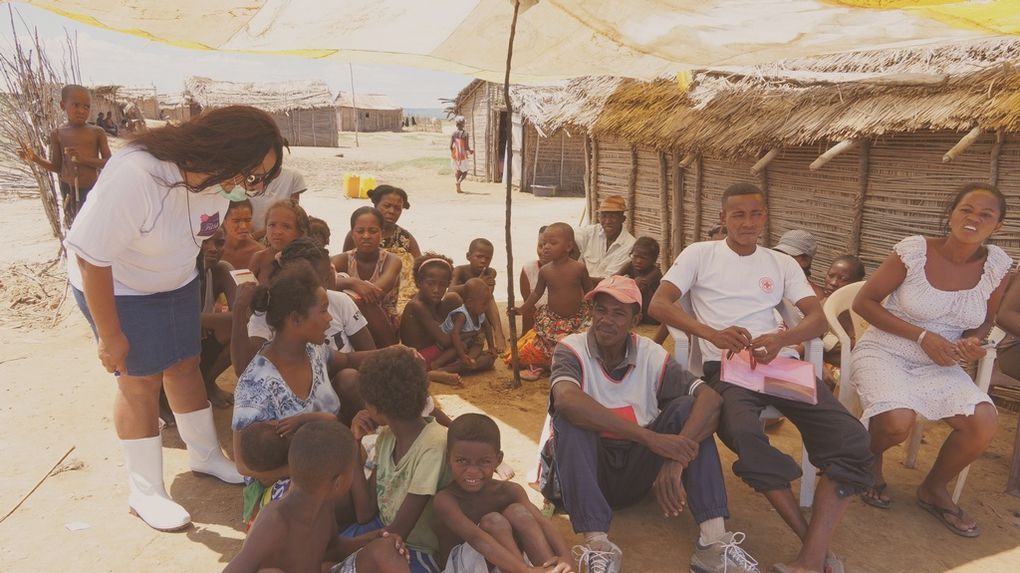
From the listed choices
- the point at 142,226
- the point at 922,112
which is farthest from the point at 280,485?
the point at 922,112

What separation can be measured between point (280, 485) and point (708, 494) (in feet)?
5.42

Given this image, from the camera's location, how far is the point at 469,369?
16.4ft

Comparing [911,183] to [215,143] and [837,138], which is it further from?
[215,143]

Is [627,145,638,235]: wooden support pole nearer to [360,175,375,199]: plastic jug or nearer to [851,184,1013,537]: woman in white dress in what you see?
[851,184,1013,537]: woman in white dress

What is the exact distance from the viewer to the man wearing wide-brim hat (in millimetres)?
6016

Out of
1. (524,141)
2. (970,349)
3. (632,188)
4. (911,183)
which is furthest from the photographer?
(524,141)

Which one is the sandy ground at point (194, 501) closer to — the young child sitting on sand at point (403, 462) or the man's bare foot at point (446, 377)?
the man's bare foot at point (446, 377)

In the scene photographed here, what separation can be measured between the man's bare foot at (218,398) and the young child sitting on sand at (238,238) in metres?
0.81

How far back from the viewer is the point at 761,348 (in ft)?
10.1

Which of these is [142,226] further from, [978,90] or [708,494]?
[978,90]

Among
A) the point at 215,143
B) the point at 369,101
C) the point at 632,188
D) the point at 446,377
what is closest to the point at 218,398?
the point at 446,377

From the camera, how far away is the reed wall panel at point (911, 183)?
461 centimetres

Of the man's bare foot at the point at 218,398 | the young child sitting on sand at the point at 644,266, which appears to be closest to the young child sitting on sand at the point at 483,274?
the young child sitting on sand at the point at 644,266

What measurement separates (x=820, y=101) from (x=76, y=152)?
6.27 metres
